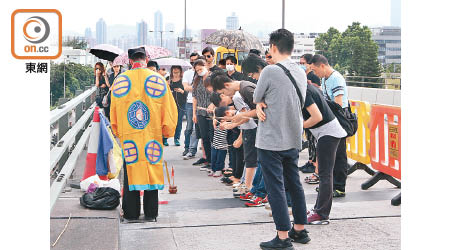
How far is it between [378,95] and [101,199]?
25.1 metres

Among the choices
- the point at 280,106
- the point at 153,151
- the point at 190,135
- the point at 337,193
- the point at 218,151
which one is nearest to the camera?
the point at 280,106

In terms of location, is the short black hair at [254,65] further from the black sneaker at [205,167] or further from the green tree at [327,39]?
the green tree at [327,39]

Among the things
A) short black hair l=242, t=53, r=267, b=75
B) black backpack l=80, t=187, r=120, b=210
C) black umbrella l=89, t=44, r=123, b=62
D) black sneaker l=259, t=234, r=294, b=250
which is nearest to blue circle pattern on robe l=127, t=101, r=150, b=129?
black backpack l=80, t=187, r=120, b=210

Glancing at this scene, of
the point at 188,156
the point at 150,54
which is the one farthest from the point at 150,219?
the point at 188,156

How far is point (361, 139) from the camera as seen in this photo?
401 inches

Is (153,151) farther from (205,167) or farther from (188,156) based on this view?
(188,156)

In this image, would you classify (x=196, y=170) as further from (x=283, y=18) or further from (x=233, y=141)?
(x=283, y=18)

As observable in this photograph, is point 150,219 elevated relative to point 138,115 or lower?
lower

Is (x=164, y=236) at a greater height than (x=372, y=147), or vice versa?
(x=372, y=147)

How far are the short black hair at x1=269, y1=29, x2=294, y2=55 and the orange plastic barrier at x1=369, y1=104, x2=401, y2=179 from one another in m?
3.35
